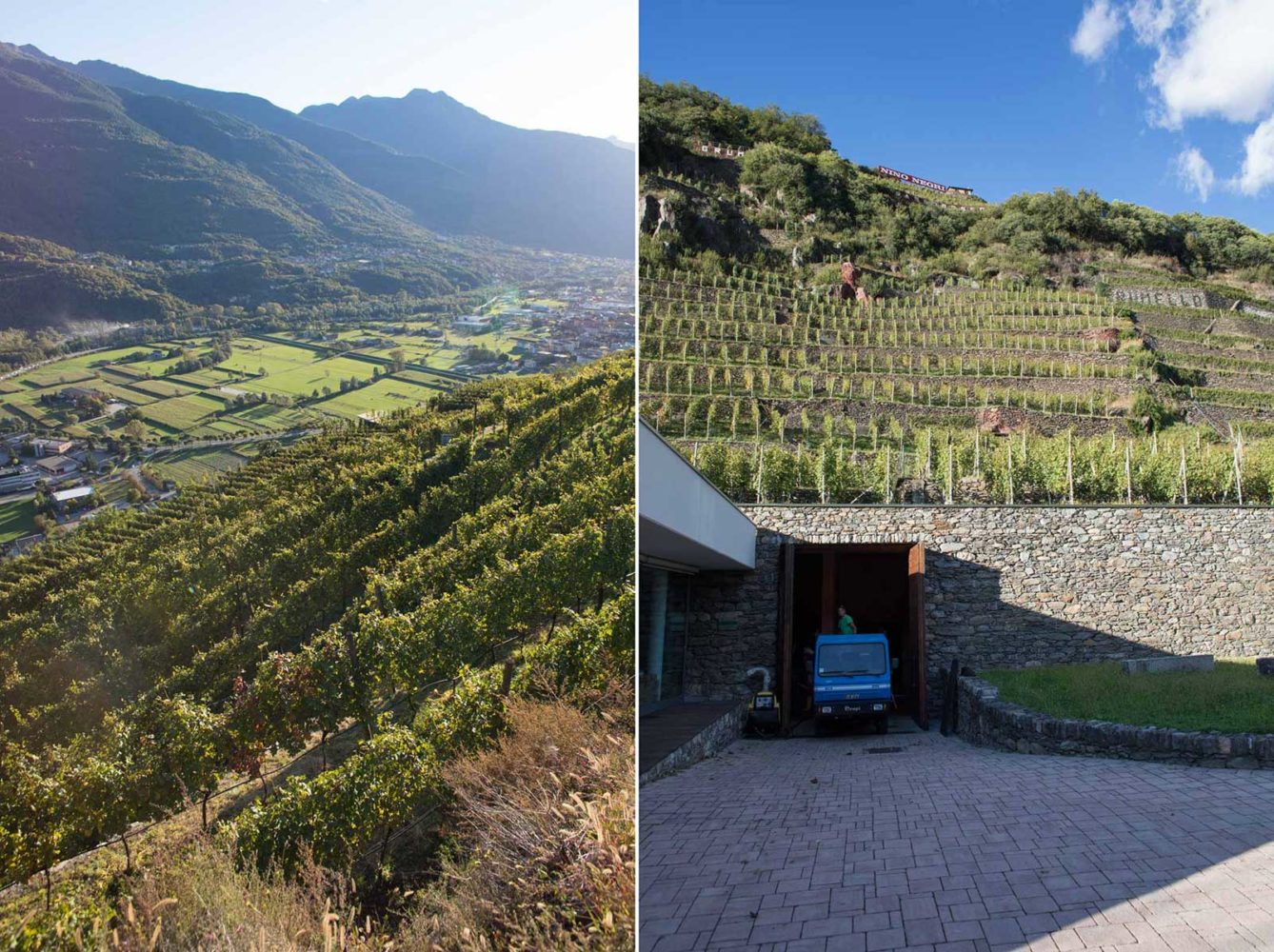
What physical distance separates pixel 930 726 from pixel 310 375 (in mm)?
9125

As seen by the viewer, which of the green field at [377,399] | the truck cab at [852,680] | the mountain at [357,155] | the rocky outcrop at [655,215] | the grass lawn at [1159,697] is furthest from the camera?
the rocky outcrop at [655,215]

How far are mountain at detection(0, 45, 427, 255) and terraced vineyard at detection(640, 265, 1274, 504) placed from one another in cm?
1054

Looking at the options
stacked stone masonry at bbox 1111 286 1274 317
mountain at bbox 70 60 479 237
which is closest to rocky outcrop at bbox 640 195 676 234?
stacked stone masonry at bbox 1111 286 1274 317

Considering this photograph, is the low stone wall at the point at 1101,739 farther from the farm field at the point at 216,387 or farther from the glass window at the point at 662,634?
the farm field at the point at 216,387

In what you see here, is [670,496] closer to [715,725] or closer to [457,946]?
[457,946]

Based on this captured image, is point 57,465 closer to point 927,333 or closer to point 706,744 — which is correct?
point 706,744

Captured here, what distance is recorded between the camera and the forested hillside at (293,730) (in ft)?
4.68

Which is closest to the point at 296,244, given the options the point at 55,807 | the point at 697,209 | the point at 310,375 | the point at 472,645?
the point at 310,375

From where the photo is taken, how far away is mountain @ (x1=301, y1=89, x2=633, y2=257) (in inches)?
94.7

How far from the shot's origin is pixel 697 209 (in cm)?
2928

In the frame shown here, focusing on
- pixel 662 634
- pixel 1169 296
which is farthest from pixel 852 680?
pixel 1169 296

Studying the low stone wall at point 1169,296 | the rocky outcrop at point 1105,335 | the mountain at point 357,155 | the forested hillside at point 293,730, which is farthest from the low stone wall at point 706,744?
the low stone wall at point 1169,296

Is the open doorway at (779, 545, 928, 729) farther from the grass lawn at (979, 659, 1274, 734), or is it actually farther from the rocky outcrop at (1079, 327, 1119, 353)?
the rocky outcrop at (1079, 327, 1119, 353)

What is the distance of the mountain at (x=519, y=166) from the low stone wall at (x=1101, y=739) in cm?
562
